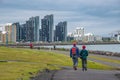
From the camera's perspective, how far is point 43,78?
2698cm

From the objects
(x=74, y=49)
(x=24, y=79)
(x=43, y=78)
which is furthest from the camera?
(x=74, y=49)

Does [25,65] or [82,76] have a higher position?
[25,65]

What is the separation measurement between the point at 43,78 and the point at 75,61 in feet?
32.7

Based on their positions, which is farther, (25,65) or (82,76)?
(25,65)

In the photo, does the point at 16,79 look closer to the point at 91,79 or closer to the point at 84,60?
the point at 91,79

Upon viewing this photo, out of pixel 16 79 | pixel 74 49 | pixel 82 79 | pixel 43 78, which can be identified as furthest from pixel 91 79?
pixel 74 49

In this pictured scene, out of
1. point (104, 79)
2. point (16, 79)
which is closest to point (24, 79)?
point (16, 79)

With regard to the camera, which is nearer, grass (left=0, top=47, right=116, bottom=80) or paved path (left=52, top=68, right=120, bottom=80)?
paved path (left=52, top=68, right=120, bottom=80)

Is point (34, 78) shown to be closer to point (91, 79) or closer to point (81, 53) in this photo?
point (91, 79)

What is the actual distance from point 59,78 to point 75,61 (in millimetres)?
9299

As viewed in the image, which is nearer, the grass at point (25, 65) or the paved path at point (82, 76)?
the paved path at point (82, 76)

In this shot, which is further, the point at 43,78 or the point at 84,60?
the point at 84,60

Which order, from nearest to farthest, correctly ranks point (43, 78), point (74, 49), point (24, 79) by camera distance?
point (24, 79) < point (43, 78) < point (74, 49)

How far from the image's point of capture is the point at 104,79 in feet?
88.9
